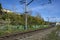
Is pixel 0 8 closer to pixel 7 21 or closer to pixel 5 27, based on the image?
pixel 7 21

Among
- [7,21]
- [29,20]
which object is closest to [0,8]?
[7,21]

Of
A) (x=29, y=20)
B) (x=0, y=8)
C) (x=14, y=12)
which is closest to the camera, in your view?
(x=0, y=8)

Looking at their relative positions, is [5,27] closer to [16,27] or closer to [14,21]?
[16,27]

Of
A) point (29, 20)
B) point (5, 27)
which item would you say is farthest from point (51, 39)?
Answer: point (29, 20)

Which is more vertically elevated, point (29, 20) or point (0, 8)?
point (0, 8)

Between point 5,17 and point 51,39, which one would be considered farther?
point 5,17

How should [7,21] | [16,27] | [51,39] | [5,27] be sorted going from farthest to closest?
[7,21]
[16,27]
[5,27]
[51,39]

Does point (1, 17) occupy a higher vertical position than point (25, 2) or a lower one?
lower

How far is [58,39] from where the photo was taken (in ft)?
60.4

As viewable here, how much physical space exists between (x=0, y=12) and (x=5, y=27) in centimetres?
2180

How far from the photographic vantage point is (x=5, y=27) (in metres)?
50.0

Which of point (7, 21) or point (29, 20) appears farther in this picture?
point (29, 20)

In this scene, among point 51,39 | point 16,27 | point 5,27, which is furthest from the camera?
point 16,27

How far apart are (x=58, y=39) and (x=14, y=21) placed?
4727 cm
